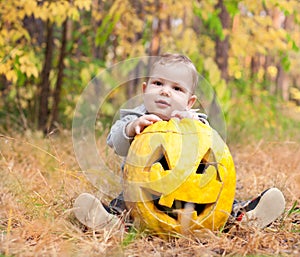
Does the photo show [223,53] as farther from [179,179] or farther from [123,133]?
[179,179]

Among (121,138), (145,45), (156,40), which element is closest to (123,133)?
(121,138)

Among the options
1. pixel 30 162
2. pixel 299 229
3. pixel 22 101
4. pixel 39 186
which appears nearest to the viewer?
pixel 299 229

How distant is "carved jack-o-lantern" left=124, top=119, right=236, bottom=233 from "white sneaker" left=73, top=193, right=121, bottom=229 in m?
0.11

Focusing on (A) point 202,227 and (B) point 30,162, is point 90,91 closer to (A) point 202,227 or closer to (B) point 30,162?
(B) point 30,162

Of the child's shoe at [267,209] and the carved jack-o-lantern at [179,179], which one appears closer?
the carved jack-o-lantern at [179,179]

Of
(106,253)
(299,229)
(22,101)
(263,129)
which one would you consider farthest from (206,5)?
(106,253)

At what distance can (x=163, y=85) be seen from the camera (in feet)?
7.80

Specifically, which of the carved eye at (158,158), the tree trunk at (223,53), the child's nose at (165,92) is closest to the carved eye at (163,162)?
the carved eye at (158,158)

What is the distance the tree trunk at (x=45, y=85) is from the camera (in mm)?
5223

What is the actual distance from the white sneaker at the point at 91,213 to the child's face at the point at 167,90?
475 mm

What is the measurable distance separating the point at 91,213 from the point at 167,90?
0.61 meters

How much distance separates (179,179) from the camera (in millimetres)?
2105

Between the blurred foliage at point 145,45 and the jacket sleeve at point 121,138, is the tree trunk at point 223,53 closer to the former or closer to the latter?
the blurred foliage at point 145,45

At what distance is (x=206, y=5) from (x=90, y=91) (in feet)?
6.21
